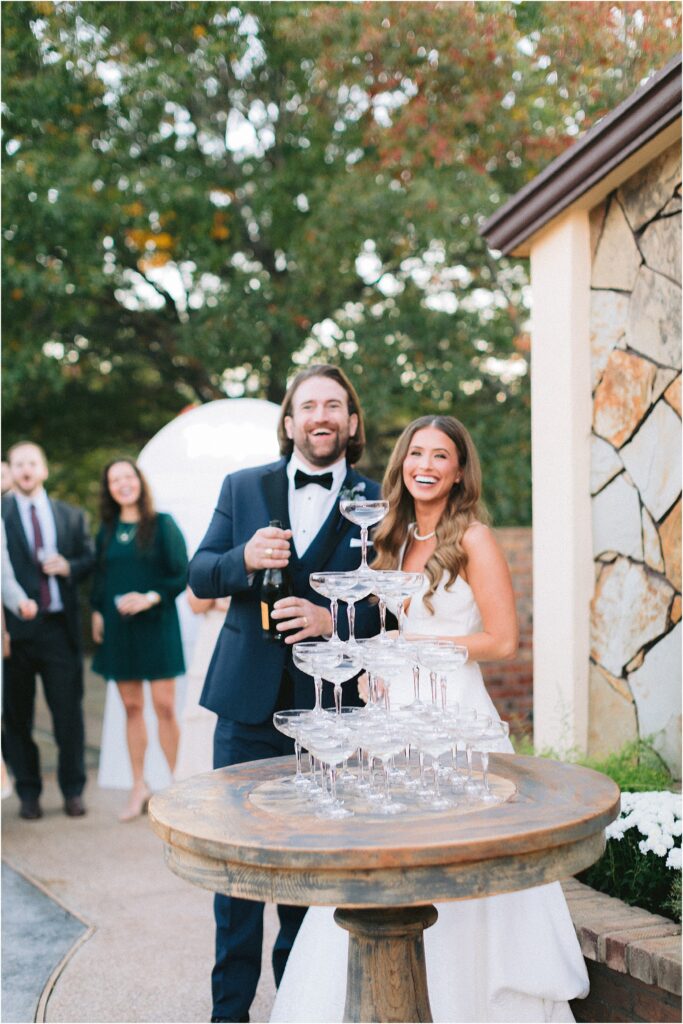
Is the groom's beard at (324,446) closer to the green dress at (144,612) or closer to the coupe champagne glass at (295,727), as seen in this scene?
the coupe champagne glass at (295,727)

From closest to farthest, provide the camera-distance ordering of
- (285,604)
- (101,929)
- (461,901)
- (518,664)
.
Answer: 1. (461,901)
2. (285,604)
3. (101,929)
4. (518,664)

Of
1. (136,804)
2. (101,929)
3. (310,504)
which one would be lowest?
(101,929)

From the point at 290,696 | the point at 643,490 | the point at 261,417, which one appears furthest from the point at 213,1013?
the point at 261,417

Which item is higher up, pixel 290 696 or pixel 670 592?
pixel 670 592

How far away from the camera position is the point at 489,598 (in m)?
3.27

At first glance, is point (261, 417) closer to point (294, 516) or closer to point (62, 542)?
point (62, 542)

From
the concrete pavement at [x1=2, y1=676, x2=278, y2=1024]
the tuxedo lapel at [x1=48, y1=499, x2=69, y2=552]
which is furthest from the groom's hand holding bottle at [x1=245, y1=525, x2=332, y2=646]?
the tuxedo lapel at [x1=48, y1=499, x2=69, y2=552]

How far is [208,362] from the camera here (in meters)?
10.7

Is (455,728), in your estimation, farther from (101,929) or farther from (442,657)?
(101,929)

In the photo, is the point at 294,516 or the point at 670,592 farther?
the point at 670,592

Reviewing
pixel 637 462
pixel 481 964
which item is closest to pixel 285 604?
pixel 481 964

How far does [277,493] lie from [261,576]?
0.31 metres

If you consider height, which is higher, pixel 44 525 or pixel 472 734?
pixel 44 525

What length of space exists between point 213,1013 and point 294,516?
159 centimetres
